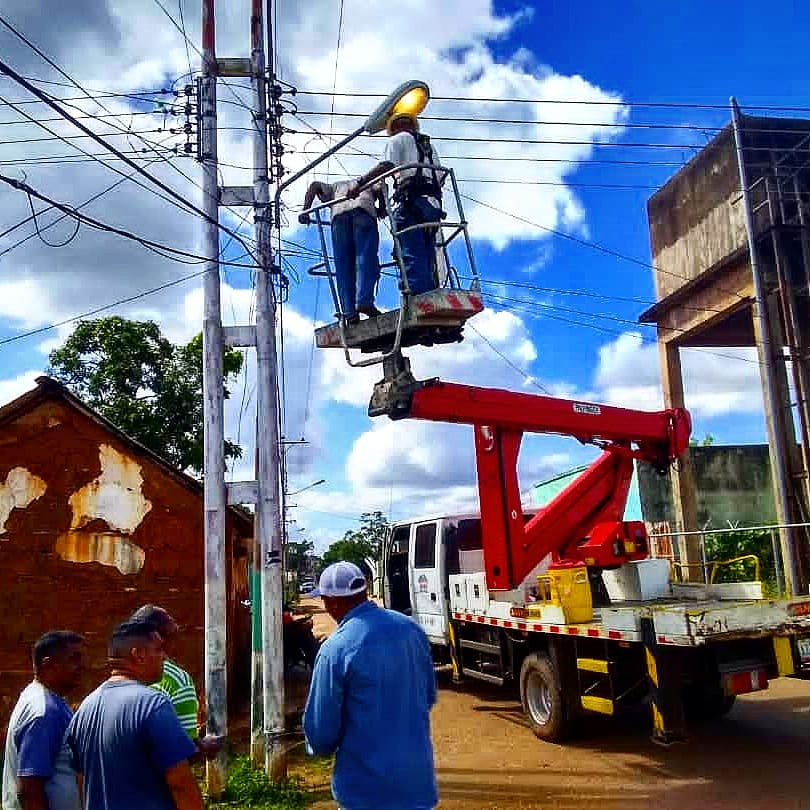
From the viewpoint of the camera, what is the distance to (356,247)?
690 centimetres

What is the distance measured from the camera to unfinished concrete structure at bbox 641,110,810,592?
14.7 metres

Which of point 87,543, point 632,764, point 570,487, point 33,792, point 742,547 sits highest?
point 570,487

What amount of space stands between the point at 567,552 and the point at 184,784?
21.4ft

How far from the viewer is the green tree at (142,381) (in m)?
21.0

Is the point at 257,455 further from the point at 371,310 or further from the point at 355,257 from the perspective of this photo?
the point at 355,257

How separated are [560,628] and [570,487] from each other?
1.79 metres

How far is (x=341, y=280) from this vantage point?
7055 mm

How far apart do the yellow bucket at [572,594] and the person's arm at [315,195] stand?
398 cm

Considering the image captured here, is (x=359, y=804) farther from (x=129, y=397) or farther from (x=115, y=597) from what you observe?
(x=129, y=397)

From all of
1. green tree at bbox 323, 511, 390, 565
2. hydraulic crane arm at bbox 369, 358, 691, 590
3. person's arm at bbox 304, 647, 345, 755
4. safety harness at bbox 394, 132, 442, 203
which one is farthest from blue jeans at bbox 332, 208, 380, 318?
green tree at bbox 323, 511, 390, 565

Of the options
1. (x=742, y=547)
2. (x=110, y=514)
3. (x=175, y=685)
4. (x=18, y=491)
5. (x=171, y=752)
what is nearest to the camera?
(x=171, y=752)

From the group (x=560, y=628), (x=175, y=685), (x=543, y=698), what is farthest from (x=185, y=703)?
(x=543, y=698)

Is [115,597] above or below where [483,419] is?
below

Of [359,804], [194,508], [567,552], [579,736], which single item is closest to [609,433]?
[567,552]
